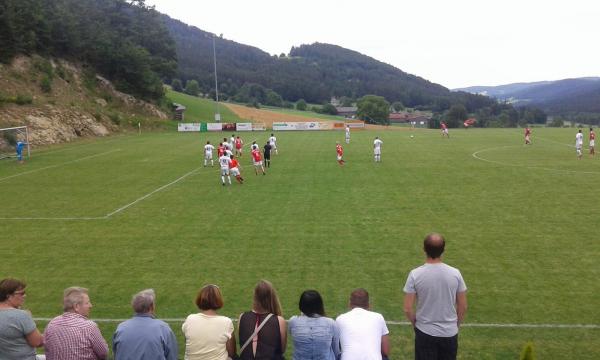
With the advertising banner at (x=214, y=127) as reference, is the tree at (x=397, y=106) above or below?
above

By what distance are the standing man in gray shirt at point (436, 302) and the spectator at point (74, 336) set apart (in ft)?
12.0

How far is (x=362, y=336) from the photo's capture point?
568cm

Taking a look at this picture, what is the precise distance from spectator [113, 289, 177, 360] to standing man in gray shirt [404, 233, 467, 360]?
2.86 meters

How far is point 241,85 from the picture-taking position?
168 meters

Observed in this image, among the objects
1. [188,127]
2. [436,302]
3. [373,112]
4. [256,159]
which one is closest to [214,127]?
[188,127]

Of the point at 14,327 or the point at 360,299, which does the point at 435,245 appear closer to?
the point at 360,299

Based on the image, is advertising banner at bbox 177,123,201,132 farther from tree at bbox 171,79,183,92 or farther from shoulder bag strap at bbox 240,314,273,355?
tree at bbox 171,79,183,92

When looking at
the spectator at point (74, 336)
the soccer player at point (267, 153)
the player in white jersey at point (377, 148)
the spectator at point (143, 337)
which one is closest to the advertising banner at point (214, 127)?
the soccer player at point (267, 153)

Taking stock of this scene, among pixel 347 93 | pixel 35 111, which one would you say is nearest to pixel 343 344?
pixel 35 111

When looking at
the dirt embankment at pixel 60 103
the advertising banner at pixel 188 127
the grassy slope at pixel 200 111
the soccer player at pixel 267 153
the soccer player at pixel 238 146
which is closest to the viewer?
the soccer player at pixel 267 153

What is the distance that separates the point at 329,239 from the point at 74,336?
9.76 meters

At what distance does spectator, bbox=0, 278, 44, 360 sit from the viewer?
5906 mm

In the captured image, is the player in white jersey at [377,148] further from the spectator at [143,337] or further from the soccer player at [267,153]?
the spectator at [143,337]

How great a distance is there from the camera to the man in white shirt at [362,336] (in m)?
5.65
